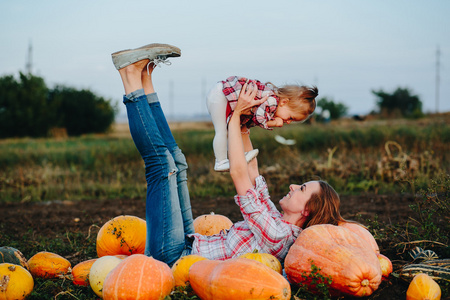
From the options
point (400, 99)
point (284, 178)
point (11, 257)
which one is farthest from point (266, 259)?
point (400, 99)

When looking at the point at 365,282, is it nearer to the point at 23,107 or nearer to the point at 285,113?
the point at 285,113

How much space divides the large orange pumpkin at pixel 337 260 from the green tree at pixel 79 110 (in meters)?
28.5

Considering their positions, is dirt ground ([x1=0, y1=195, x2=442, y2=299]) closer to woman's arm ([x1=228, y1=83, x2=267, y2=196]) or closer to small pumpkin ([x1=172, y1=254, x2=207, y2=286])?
woman's arm ([x1=228, y1=83, x2=267, y2=196])

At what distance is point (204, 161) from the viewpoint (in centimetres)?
1023

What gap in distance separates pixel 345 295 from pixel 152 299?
1.17 m

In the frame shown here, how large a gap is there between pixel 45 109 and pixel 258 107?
26.7 m

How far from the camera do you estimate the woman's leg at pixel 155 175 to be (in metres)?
3.16

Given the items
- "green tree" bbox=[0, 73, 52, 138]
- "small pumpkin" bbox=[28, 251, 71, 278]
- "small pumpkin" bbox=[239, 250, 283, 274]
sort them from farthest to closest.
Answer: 1. "green tree" bbox=[0, 73, 52, 138]
2. "small pumpkin" bbox=[28, 251, 71, 278]
3. "small pumpkin" bbox=[239, 250, 283, 274]

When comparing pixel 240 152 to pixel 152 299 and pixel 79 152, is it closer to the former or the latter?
pixel 152 299

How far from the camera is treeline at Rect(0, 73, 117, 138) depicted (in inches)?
1054

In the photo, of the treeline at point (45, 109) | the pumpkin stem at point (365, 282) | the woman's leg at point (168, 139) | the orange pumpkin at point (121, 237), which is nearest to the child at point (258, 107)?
the woman's leg at point (168, 139)

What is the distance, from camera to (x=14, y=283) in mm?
2773

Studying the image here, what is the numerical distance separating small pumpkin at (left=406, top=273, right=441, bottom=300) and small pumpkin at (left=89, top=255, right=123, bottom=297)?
1.80 metres

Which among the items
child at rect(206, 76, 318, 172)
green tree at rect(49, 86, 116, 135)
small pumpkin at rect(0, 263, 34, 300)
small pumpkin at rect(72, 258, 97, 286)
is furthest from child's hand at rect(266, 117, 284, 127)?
green tree at rect(49, 86, 116, 135)
